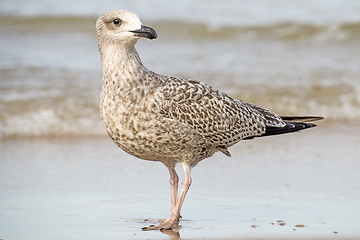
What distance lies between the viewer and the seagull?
510 centimetres

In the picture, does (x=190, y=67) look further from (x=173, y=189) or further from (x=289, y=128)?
(x=173, y=189)

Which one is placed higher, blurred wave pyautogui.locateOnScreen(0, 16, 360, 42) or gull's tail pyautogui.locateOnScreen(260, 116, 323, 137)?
blurred wave pyautogui.locateOnScreen(0, 16, 360, 42)

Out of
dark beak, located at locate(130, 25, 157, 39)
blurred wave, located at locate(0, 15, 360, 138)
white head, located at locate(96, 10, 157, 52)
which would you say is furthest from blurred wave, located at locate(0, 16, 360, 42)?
dark beak, located at locate(130, 25, 157, 39)

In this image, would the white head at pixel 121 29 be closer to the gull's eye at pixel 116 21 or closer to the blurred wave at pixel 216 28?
the gull's eye at pixel 116 21

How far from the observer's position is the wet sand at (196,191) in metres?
5.16

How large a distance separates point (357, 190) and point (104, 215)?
2.19 meters

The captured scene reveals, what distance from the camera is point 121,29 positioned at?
16.8 feet

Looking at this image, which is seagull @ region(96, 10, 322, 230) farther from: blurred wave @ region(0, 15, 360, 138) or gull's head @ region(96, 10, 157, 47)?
blurred wave @ region(0, 15, 360, 138)

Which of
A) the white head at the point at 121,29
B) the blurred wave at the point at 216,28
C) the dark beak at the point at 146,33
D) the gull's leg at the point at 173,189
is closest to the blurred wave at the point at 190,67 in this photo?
the blurred wave at the point at 216,28

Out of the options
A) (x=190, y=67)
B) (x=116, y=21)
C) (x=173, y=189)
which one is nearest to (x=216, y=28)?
(x=190, y=67)

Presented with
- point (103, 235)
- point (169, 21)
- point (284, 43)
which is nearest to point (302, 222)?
point (103, 235)

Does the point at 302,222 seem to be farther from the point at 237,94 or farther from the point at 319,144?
the point at 237,94

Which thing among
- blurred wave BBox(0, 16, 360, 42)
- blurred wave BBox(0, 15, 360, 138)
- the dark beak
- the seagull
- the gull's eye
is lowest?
→ the seagull

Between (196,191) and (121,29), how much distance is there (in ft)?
5.81
